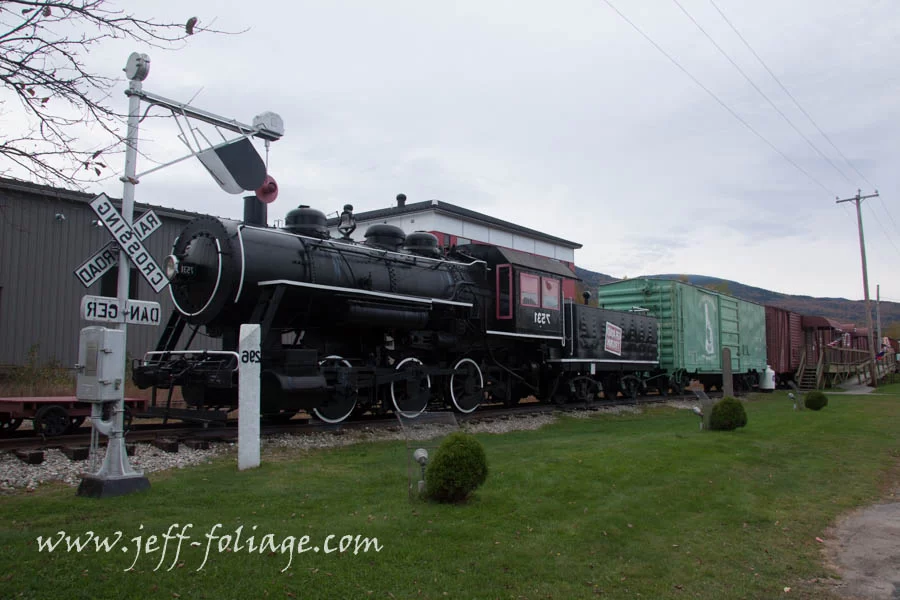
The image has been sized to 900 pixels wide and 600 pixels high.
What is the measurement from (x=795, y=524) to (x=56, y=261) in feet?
63.7

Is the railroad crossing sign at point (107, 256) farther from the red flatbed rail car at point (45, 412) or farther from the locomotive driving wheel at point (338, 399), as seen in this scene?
the locomotive driving wheel at point (338, 399)

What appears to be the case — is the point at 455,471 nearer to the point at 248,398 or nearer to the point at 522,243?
the point at 248,398

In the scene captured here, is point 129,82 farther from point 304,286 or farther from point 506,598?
point 506,598

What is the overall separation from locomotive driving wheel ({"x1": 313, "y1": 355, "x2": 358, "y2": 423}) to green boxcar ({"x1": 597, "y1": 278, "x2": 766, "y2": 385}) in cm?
1383

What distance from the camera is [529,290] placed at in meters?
15.3

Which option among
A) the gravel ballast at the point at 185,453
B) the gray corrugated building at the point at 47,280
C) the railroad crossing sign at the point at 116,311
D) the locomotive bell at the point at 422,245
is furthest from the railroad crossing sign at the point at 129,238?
the gray corrugated building at the point at 47,280

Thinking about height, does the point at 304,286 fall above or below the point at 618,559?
above

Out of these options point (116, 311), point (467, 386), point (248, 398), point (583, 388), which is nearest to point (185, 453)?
point (248, 398)

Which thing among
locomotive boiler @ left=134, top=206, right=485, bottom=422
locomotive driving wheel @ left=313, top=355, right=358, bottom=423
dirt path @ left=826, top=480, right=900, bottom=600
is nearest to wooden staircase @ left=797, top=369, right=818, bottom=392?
locomotive boiler @ left=134, top=206, right=485, bottom=422

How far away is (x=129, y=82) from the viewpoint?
22.4 ft

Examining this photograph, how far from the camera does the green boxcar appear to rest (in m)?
21.8

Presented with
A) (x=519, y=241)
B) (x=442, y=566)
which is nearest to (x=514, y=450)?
(x=442, y=566)

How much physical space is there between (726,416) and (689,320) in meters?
11.2

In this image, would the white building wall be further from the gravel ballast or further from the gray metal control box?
the gray metal control box
